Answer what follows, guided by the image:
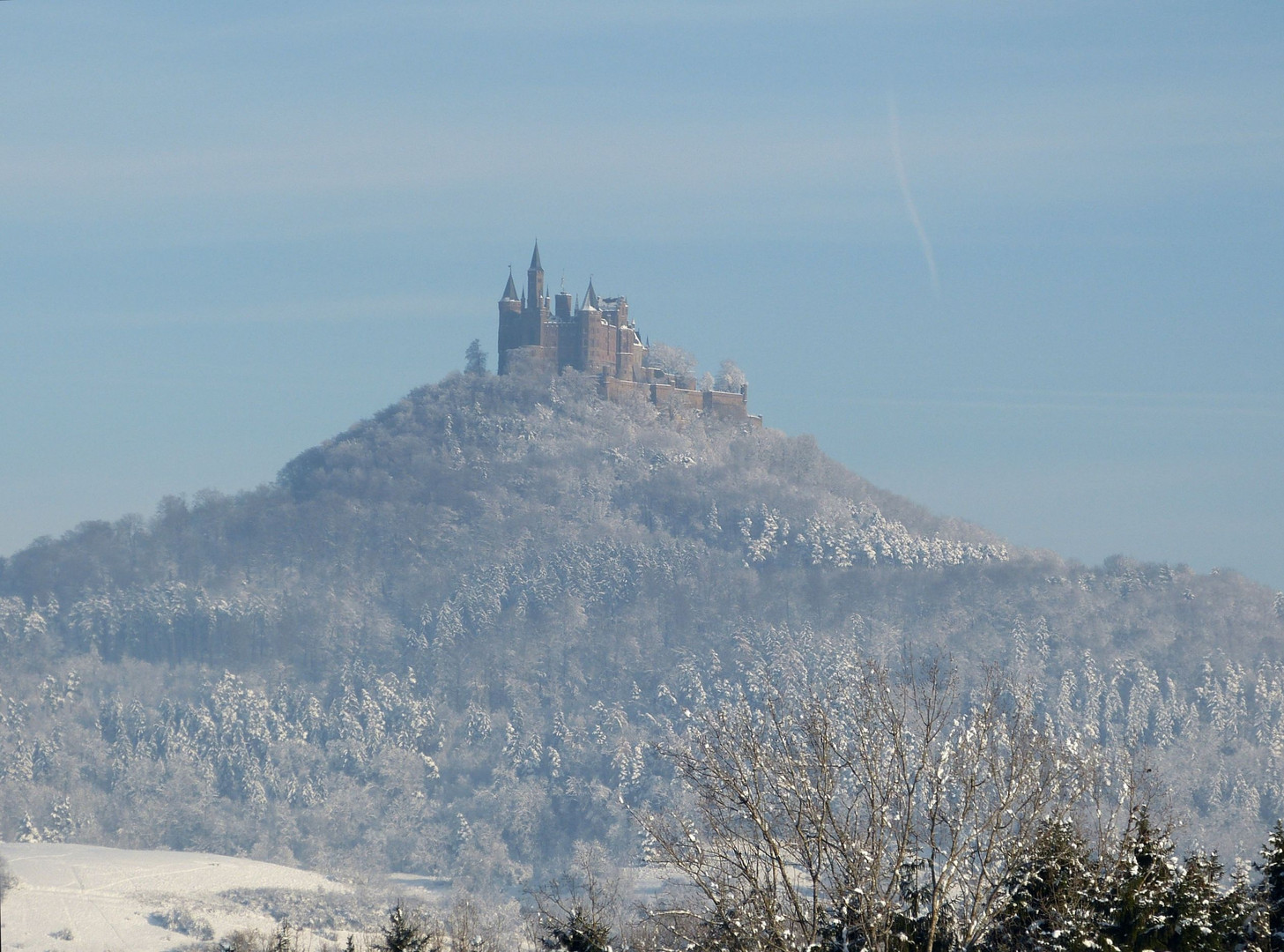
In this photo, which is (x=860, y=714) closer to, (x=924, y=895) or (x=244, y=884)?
(x=924, y=895)

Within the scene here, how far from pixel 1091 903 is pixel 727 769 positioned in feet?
17.0

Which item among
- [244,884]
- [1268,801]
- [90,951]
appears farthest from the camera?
[1268,801]

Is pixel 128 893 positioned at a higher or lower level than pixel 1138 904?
lower

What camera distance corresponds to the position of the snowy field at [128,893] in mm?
128375

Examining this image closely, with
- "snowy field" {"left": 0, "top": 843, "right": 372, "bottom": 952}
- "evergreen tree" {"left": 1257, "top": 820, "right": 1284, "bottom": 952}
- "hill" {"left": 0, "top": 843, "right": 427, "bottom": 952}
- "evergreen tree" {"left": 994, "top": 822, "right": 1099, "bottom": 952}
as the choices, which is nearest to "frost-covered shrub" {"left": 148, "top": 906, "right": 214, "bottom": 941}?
"hill" {"left": 0, "top": 843, "right": 427, "bottom": 952}

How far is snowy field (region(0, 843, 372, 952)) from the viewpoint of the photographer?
128375 millimetres

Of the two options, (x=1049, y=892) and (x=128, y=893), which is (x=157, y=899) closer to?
(x=128, y=893)

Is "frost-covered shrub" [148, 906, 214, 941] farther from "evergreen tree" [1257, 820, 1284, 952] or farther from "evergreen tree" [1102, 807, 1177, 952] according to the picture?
"evergreen tree" [1257, 820, 1284, 952]

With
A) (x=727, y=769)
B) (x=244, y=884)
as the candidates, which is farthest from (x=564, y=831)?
(x=727, y=769)

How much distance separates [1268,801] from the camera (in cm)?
18788

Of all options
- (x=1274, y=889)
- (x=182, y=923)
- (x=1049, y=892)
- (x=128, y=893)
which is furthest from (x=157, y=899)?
A: (x=1274, y=889)

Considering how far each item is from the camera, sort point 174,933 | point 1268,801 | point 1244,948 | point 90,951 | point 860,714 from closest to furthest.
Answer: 1. point 1244,948
2. point 860,714
3. point 90,951
4. point 174,933
5. point 1268,801

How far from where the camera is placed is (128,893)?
145875 mm

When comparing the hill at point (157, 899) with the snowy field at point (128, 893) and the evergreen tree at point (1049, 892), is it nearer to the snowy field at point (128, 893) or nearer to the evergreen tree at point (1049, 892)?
the snowy field at point (128, 893)
